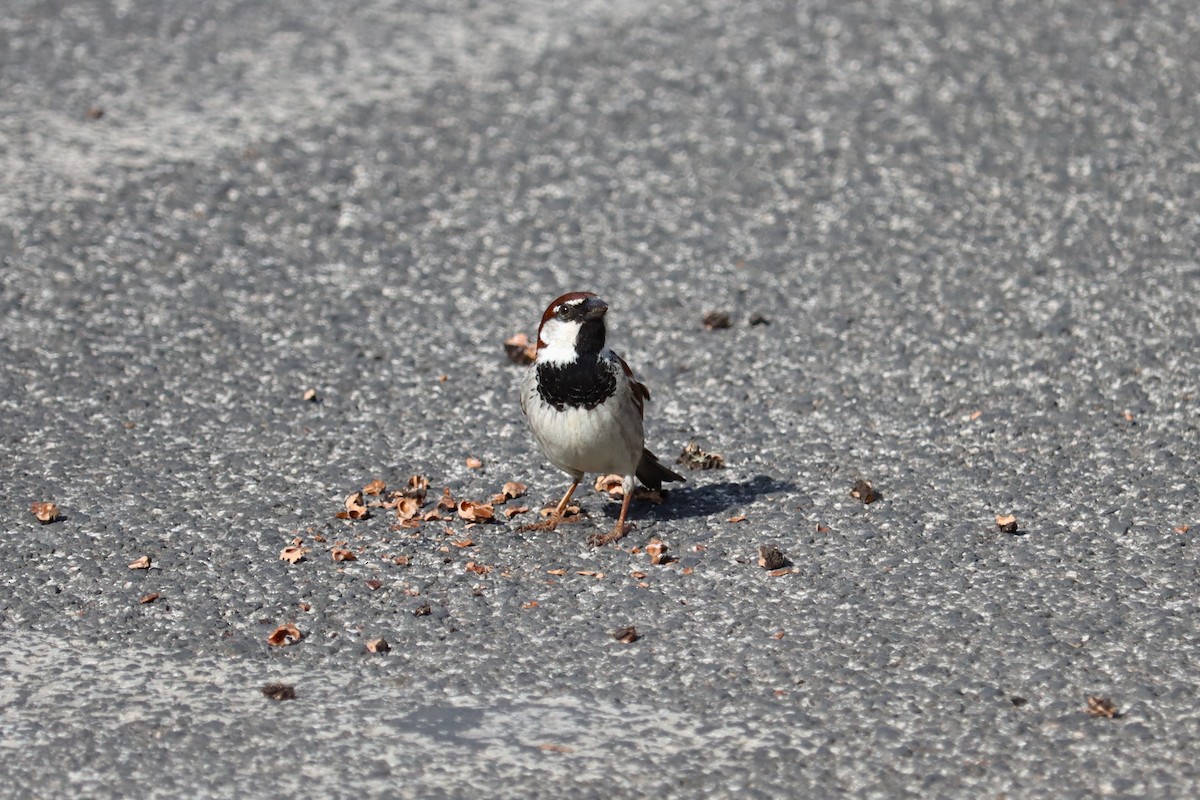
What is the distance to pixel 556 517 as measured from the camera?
16.9 ft

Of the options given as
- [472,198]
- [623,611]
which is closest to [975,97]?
[472,198]

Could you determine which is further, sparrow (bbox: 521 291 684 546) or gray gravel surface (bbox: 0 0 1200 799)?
sparrow (bbox: 521 291 684 546)

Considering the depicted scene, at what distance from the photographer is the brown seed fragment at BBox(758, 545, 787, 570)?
4746mm

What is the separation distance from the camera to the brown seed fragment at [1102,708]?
3918 mm

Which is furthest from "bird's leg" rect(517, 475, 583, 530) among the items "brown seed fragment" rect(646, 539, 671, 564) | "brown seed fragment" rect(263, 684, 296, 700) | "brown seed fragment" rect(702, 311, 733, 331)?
"brown seed fragment" rect(702, 311, 733, 331)

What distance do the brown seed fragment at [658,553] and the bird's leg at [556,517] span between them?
372mm

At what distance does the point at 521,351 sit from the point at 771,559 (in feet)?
6.17

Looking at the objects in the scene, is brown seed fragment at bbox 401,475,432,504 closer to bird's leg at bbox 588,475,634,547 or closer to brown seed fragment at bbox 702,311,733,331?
bird's leg at bbox 588,475,634,547

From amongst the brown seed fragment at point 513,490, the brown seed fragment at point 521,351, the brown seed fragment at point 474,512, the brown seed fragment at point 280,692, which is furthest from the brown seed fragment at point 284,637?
the brown seed fragment at point 521,351

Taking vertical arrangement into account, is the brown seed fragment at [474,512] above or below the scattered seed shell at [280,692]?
above

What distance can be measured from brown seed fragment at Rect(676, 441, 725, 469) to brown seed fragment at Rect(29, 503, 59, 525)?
2190 millimetres

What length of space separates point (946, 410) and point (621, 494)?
1318 mm

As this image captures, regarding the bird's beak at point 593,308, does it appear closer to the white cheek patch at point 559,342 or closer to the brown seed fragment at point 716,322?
the white cheek patch at point 559,342

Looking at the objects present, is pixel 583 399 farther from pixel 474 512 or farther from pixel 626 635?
pixel 626 635
